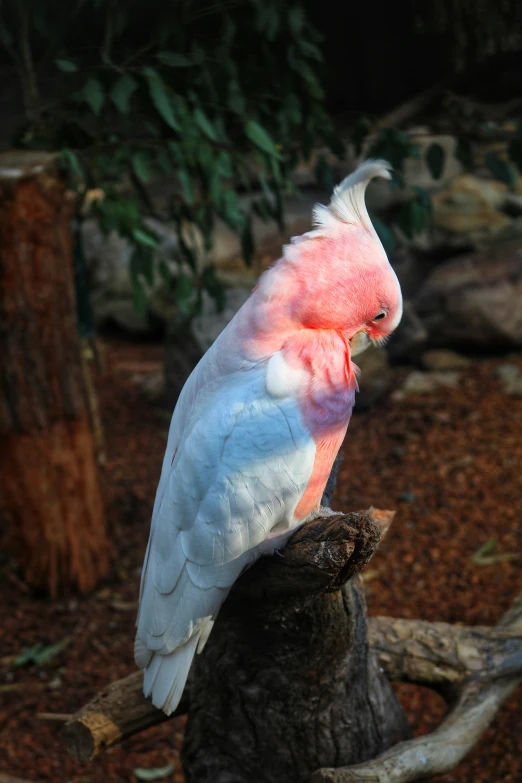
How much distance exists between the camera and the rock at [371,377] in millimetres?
4855

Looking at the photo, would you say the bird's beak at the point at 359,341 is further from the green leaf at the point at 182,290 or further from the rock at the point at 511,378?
the rock at the point at 511,378

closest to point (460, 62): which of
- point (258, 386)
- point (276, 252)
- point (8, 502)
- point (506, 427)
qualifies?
point (276, 252)

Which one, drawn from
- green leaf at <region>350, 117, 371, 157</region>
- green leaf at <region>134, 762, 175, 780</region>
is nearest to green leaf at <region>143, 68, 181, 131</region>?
green leaf at <region>350, 117, 371, 157</region>

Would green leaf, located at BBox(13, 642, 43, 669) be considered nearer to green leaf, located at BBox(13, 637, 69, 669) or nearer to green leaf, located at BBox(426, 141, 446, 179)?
green leaf, located at BBox(13, 637, 69, 669)

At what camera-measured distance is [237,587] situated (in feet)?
6.37

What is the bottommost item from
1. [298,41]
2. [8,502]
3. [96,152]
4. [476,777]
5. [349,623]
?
[476,777]

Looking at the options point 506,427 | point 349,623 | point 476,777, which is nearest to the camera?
point 349,623

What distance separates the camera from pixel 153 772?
2752 millimetres

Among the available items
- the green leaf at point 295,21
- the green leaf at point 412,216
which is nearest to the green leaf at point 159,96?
the green leaf at point 295,21

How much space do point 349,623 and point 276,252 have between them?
196 inches

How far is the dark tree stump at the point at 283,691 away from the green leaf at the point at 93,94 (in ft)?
5.37

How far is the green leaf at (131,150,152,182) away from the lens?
288cm

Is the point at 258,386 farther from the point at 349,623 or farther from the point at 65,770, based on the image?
the point at 65,770

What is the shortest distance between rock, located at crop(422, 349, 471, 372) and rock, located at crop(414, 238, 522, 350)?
8 centimetres
